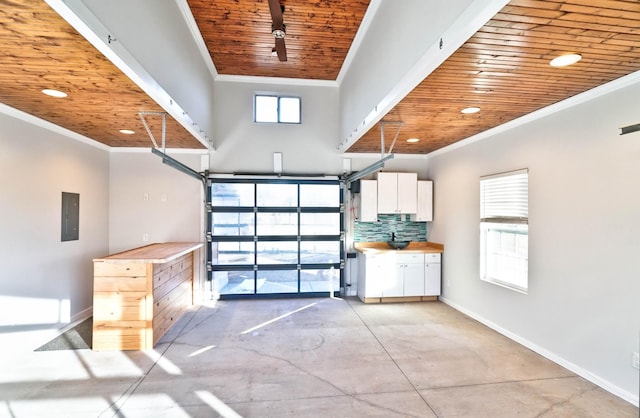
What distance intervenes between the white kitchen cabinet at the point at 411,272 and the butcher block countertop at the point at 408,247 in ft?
0.39

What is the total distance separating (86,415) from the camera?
7.35 ft

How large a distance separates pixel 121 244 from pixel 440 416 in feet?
16.9

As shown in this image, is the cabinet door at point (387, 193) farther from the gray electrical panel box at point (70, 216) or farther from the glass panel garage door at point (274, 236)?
the gray electrical panel box at point (70, 216)

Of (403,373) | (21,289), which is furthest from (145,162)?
(403,373)

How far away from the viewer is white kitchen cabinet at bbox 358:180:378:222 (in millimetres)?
5285

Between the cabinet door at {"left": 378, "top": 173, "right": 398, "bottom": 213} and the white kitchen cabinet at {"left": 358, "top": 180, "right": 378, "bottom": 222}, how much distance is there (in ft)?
0.30

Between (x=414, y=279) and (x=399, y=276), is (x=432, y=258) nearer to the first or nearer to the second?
(x=414, y=279)

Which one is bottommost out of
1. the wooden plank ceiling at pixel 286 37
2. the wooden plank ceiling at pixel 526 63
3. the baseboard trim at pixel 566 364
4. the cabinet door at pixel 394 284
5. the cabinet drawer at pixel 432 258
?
the baseboard trim at pixel 566 364

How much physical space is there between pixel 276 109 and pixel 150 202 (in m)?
2.74

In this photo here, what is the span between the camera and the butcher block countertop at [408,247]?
514 centimetres

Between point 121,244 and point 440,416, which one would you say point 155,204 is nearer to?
point 121,244

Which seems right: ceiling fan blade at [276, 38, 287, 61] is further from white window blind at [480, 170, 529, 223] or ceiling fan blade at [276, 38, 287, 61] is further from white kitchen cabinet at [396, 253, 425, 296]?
white kitchen cabinet at [396, 253, 425, 296]

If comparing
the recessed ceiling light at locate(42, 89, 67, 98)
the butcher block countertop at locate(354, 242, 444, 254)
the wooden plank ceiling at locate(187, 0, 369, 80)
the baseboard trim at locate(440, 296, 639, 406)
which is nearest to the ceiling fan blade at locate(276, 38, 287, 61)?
the wooden plank ceiling at locate(187, 0, 369, 80)

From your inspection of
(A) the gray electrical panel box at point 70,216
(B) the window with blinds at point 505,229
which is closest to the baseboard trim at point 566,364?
(B) the window with blinds at point 505,229
